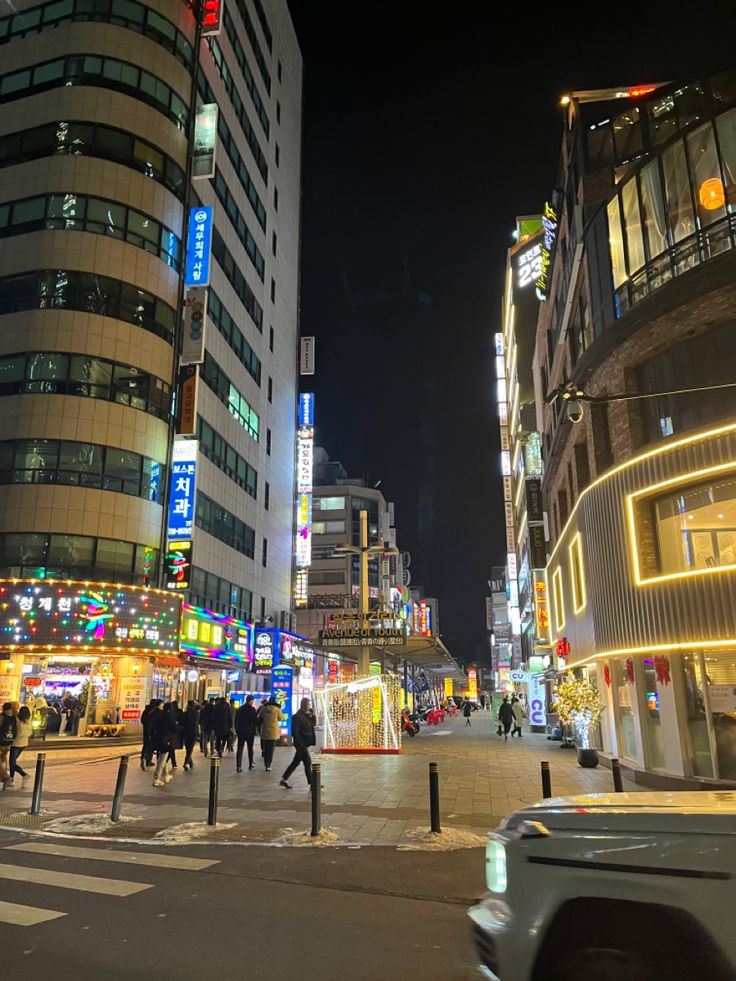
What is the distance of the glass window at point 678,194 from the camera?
1565 centimetres

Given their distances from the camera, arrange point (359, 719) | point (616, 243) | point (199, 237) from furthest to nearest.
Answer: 1. point (199, 237)
2. point (359, 719)
3. point (616, 243)

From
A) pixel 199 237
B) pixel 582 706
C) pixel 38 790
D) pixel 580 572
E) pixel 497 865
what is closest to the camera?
pixel 497 865

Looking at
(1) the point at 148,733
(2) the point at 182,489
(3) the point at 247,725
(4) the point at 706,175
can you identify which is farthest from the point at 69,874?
(2) the point at 182,489

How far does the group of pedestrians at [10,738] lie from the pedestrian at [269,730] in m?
5.27

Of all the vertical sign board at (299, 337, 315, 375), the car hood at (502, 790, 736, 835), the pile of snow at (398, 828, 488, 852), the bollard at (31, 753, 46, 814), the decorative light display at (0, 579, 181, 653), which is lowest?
the pile of snow at (398, 828, 488, 852)

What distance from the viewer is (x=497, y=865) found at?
376cm

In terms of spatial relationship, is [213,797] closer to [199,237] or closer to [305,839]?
[305,839]

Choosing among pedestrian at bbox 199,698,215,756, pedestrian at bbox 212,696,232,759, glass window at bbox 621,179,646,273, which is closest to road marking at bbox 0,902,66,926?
pedestrian at bbox 212,696,232,759

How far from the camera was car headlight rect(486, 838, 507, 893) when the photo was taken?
11.9 ft

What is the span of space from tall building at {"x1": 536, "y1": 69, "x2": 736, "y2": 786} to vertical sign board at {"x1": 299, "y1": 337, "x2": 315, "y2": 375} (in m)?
31.8

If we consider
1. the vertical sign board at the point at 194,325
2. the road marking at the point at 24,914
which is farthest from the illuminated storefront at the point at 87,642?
the road marking at the point at 24,914

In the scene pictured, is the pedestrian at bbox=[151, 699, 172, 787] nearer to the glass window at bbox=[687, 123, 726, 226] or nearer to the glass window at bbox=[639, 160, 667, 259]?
the glass window at bbox=[639, 160, 667, 259]

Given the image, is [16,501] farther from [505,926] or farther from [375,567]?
[375,567]

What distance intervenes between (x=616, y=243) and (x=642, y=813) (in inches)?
671
